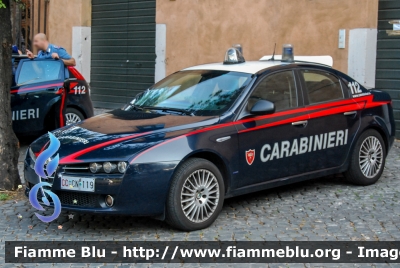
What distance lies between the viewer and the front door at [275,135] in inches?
274

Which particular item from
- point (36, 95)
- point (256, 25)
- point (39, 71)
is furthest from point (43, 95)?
point (256, 25)

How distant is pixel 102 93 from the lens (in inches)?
691

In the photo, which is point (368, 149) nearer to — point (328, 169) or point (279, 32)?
point (328, 169)

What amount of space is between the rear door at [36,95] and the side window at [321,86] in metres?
4.83

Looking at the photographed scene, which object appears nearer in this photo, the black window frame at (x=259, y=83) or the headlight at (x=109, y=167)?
the headlight at (x=109, y=167)

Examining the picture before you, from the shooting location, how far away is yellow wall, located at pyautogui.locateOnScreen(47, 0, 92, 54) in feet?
58.7

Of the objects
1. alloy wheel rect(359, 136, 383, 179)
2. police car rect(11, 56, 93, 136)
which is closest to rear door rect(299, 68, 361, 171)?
alloy wheel rect(359, 136, 383, 179)

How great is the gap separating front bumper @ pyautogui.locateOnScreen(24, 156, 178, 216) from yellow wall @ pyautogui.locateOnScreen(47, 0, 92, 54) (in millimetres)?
12230

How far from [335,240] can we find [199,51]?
925 cm

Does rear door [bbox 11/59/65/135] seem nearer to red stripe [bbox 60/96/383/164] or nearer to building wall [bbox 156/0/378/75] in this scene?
building wall [bbox 156/0/378/75]

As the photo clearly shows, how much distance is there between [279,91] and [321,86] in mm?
685

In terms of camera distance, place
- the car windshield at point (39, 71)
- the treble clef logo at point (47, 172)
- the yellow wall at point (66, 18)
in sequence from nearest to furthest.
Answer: the treble clef logo at point (47, 172), the car windshield at point (39, 71), the yellow wall at point (66, 18)

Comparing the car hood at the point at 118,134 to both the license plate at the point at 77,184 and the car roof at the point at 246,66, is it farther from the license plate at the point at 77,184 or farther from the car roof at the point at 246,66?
the car roof at the point at 246,66

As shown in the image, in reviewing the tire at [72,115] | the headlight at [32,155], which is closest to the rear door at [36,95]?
the tire at [72,115]
